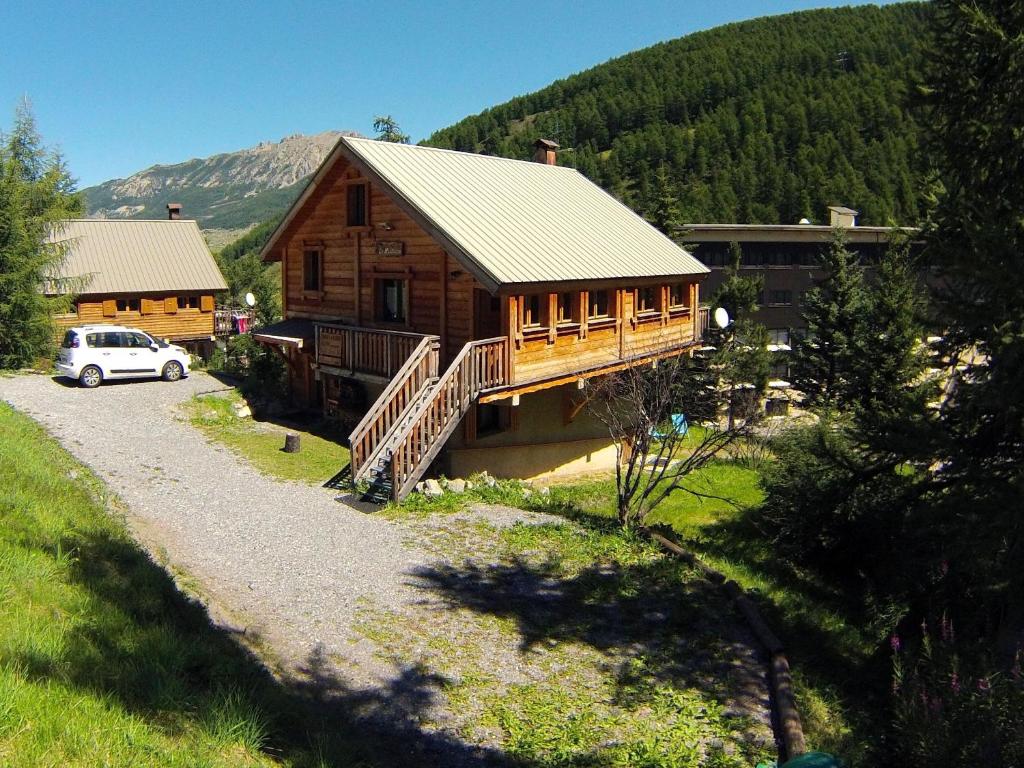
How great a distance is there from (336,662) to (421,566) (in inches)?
129

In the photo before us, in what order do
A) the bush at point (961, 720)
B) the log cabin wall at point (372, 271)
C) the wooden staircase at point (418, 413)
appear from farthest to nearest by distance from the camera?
the log cabin wall at point (372, 271) → the wooden staircase at point (418, 413) → the bush at point (961, 720)

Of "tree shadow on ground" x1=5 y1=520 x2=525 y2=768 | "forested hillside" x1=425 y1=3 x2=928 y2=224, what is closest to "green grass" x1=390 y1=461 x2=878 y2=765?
"tree shadow on ground" x1=5 y1=520 x2=525 y2=768

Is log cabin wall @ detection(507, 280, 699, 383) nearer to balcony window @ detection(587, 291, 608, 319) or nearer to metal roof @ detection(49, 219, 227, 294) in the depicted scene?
balcony window @ detection(587, 291, 608, 319)

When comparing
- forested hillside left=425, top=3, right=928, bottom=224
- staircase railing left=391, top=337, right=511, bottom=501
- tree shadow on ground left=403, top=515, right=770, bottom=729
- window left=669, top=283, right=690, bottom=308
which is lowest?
tree shadow on ground left=403, top=515, right=770, bottom=729

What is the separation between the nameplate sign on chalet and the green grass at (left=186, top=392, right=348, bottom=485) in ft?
17.1

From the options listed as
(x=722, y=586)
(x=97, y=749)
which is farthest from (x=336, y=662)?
(x=722, y=586)

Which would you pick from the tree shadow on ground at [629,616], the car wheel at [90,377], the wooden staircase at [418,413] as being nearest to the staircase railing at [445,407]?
the wooden staircase at [418,413]

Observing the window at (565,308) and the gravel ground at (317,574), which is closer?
the gravel ground at (317,574)

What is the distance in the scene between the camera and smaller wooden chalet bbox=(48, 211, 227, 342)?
36844 millimetres

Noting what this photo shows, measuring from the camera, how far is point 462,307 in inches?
767

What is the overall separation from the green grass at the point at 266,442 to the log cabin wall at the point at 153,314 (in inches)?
623

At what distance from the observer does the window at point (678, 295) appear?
25891mm

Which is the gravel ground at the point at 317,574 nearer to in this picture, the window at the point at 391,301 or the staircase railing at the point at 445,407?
the staircase railing at the point at 445,407

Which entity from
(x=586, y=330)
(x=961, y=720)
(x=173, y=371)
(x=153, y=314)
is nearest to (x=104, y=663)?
(x=961, y=720)
